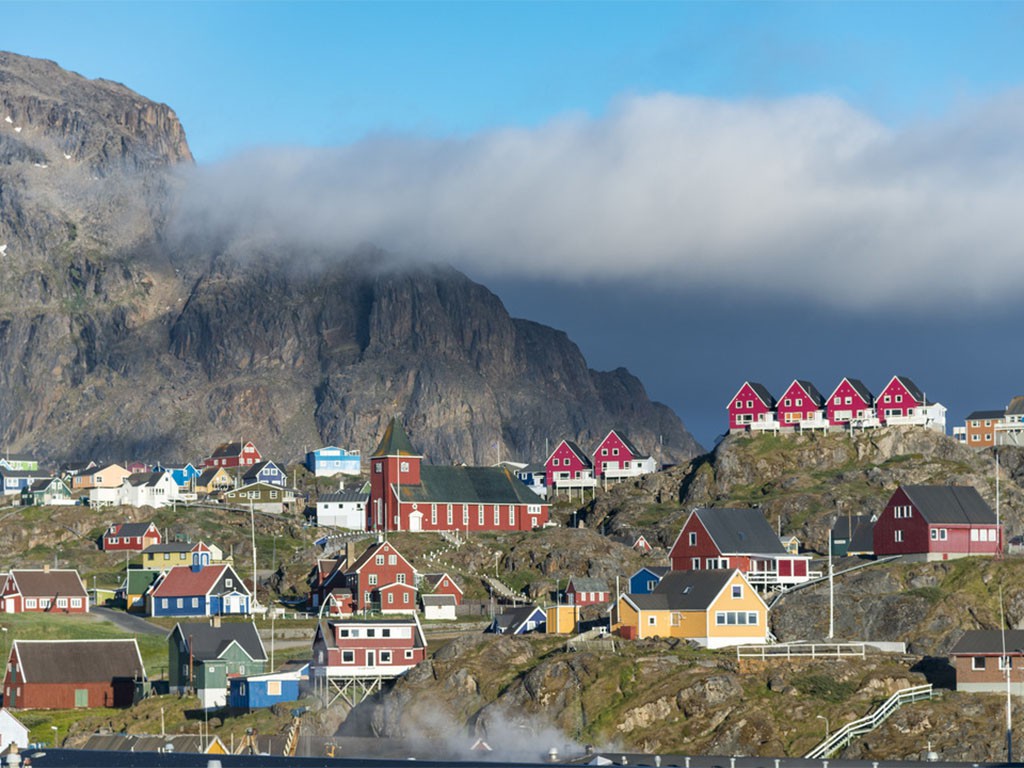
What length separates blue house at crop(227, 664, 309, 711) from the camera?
108 meters

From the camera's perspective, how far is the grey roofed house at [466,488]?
173 meters

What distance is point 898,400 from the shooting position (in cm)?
16612

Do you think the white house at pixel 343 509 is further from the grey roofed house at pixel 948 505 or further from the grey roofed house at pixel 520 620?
the grey roofed house at pixel 948 505

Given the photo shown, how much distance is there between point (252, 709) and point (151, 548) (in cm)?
6010

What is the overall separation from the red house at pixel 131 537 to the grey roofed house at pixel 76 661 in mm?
52280

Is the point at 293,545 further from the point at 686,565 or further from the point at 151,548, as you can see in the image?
the point at 686,565

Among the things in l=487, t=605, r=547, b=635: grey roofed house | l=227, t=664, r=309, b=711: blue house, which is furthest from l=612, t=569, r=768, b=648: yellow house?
l=227, t=664, r=309, b=711: blue house

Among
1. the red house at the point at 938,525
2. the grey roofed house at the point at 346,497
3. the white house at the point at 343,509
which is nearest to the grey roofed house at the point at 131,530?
the white house at the point at 343,509

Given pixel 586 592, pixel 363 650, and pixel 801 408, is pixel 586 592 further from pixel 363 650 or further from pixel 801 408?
pixel 801 408

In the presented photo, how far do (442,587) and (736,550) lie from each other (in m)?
30.5

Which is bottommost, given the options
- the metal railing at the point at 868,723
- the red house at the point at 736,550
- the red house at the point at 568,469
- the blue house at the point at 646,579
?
the metal railing at the point at 868,723

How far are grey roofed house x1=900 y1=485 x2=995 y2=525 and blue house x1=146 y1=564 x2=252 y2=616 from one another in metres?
55.0

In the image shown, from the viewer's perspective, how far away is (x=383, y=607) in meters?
141

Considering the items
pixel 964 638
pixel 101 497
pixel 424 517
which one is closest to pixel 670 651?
pixel 964 638
